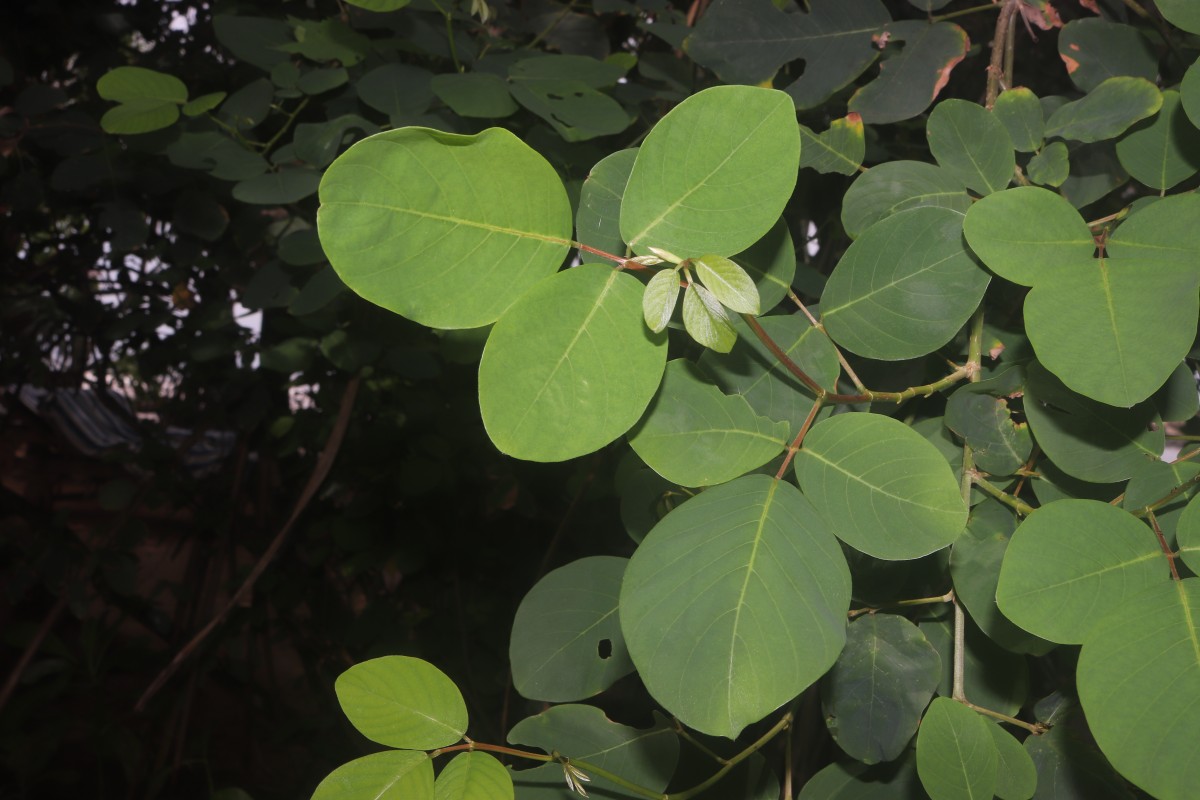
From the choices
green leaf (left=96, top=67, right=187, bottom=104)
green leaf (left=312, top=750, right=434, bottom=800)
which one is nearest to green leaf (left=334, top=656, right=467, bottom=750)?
green leaf (left=312, top=750, right=434, bottom=800)

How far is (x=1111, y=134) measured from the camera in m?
0.47

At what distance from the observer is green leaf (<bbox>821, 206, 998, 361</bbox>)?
16.3 inches

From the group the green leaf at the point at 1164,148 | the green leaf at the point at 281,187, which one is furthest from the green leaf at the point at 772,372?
the green leaf at the point at 281,187

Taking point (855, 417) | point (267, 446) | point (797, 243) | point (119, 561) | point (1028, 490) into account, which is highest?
point (855, 417)

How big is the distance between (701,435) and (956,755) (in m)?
0.17

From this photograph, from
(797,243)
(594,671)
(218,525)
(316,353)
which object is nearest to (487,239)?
(594,671)

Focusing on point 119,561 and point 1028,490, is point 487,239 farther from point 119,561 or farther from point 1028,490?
point 119,561

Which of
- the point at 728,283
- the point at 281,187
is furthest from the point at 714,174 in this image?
the point at 281,187

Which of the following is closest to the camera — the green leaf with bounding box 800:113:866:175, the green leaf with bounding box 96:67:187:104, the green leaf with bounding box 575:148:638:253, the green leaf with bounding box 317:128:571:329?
the green leaf with bounding box 317:128:571:329

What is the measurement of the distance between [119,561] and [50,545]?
0.56 ft

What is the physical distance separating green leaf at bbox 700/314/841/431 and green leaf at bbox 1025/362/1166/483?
104 mm

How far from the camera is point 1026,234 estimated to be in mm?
403

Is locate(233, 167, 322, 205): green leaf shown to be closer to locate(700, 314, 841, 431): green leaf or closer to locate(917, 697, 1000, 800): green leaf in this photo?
locate(700, 314, 841, 431): green leaf

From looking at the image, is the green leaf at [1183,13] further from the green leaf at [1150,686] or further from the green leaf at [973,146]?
the green leaf at [1150,686]
